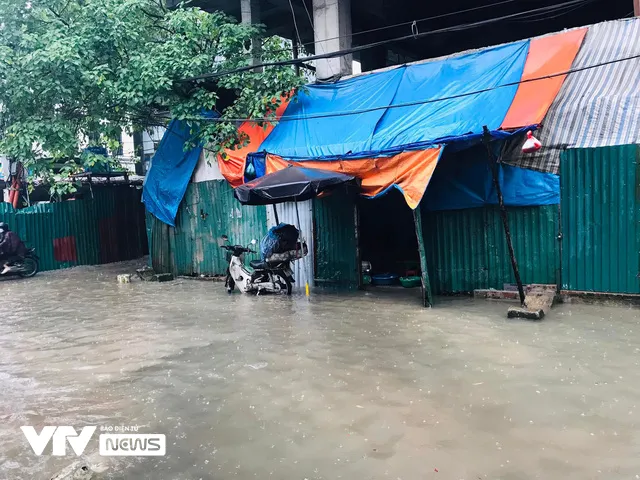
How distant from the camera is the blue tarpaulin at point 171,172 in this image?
11.7m

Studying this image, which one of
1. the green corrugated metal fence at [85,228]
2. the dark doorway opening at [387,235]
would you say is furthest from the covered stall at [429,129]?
the green corrugated metal fence at [85,228]

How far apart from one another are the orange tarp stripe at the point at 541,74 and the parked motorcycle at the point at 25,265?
41.5ft

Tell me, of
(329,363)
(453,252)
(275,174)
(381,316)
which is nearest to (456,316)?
(381,316)

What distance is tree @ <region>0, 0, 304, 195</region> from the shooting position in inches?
396

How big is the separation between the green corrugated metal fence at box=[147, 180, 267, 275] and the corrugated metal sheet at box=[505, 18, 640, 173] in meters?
5.73

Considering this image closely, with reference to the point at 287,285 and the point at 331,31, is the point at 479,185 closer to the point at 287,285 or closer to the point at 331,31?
the point at 287,285

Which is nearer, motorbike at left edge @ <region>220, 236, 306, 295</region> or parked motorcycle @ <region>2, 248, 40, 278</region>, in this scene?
motorbike at left edge @ <region>220, 236, 306, 295</region>

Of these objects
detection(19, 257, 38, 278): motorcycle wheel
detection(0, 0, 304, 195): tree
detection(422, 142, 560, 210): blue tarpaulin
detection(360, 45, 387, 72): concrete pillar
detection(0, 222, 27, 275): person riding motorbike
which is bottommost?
detection(19, 257, 38, 278): motorcycle wheel

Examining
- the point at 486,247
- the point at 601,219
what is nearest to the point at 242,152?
the point at 486,247

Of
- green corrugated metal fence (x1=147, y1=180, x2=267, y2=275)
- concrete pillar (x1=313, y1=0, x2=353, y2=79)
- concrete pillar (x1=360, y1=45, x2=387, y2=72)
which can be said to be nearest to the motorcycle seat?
green corrugated metal fence (x1=147, y1=180, x2=267, y2=275)

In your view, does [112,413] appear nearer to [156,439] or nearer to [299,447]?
[156,439]

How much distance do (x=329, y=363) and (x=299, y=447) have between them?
1.77 metres

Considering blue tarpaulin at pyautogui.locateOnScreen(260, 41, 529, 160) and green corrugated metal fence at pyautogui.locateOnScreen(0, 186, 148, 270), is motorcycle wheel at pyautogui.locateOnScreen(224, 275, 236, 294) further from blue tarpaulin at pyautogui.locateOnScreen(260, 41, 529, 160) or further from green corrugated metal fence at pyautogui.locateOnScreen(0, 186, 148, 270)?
green corrugated metal fence at pyautogui.locateOnScreen(0, 186, 148, 270)

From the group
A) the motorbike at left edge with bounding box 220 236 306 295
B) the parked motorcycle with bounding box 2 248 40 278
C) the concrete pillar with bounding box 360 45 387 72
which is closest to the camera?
the motorbike at left edge with bounding box 220 236 306 295
